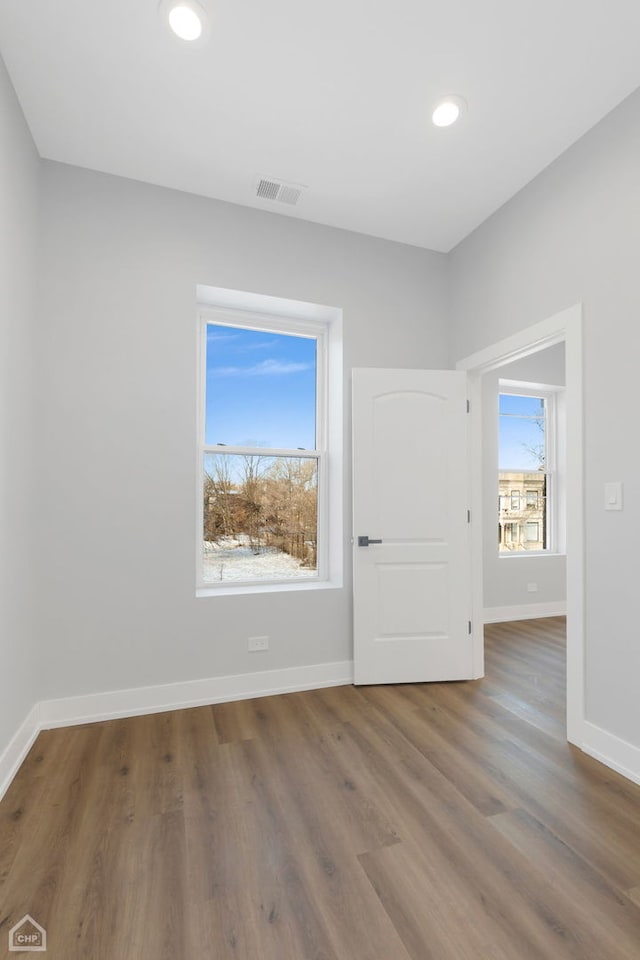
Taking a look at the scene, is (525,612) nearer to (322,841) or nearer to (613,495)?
(613,495)

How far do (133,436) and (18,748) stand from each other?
162 cm

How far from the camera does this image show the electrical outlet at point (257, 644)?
2859mm

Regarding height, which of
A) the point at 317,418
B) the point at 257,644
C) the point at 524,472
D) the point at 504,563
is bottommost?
the point at 257,644

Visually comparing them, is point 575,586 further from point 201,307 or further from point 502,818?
point 201,307

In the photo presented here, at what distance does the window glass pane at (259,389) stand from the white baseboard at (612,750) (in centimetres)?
232

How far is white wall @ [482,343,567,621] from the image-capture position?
15.4 ft

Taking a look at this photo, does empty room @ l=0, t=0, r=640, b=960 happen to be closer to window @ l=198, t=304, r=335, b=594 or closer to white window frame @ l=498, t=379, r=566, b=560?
window @ l=198, t=304, r=335, b=594

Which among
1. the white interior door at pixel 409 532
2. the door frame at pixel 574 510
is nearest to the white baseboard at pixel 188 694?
the white interior door at pixel 409 532

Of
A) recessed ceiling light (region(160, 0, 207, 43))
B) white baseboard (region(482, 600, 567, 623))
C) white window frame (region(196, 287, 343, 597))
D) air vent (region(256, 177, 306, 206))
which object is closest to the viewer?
recessed ceiling light (region(160, 0, 207, 43))

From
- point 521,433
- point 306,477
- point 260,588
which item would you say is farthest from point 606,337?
point 521,433

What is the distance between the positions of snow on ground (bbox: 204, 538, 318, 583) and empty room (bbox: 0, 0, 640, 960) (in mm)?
25

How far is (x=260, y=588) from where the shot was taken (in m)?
3.09

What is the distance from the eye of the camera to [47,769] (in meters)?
2.08

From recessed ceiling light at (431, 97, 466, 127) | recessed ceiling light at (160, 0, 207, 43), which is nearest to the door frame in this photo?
recessed ceiling light at (431, 97, 466, 127)
